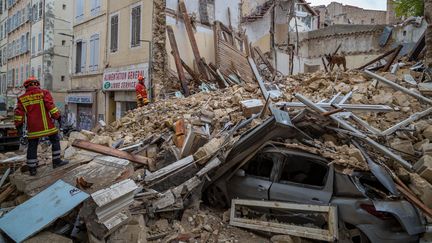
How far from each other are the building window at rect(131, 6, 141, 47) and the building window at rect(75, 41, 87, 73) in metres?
5.29

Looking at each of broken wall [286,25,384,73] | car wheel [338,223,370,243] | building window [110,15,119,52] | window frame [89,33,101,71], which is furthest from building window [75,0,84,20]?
car wheel [338,223,370,243]

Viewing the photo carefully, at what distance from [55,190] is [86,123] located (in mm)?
16341

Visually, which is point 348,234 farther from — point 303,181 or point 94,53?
point 94,53

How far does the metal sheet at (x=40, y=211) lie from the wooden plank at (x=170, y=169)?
45.6 inches

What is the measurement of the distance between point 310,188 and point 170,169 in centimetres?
212

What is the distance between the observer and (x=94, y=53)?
19672mm

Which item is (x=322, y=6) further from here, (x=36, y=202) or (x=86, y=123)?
(x=36, y=202)

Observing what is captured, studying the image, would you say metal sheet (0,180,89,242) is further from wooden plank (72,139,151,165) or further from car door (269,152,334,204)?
car door (269,152,334,204)

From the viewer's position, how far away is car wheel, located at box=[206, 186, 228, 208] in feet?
18.6

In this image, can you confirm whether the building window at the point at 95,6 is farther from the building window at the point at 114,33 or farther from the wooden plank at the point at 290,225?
the wooden plank at the point at 290,225

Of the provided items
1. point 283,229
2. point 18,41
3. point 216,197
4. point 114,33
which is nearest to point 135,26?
point 114,33

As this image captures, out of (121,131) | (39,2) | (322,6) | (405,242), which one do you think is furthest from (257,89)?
(322,6)

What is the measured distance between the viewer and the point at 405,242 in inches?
169

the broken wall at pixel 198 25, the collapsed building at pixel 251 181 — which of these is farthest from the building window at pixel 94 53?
the collapsed building at pixel 251 181
